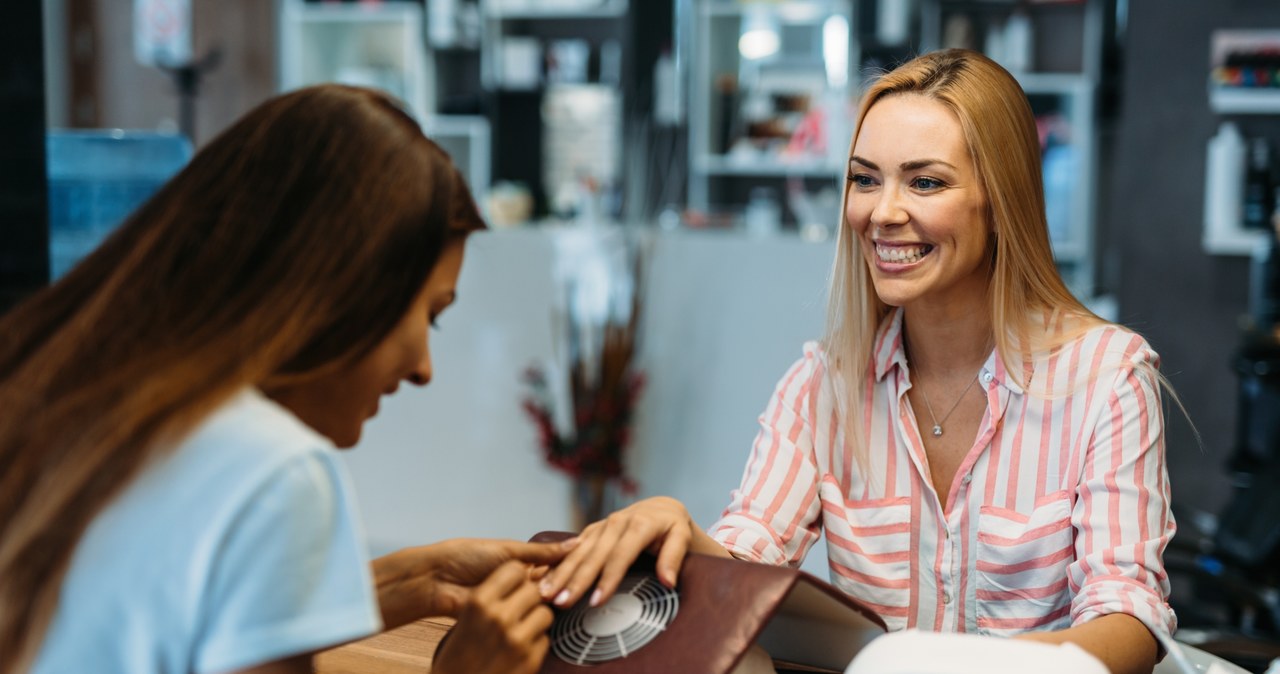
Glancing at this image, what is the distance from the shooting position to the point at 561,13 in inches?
271

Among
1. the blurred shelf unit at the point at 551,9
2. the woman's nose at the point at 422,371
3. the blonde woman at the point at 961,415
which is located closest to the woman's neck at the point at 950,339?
the blonde woman at the point at 961,415

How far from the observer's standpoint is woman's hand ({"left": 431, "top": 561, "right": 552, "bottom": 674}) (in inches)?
36.9

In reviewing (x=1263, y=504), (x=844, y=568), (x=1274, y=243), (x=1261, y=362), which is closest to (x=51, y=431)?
(x=844, y=568)

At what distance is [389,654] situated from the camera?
126cm

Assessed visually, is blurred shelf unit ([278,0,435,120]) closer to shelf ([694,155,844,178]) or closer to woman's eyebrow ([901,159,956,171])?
shelf ([694,155,844,178])

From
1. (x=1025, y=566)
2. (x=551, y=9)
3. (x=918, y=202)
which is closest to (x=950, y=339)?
(x=918, y=202)

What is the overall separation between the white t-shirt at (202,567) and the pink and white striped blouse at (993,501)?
2.66 feet

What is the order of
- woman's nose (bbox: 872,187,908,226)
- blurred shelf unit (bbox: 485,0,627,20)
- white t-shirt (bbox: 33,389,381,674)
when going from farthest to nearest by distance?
blurred shelf unit (bbox: 485,0,627,20), woman's nose (bbox: 872,187,908,226), white t-shirt (bbox: 33,389,381,674)

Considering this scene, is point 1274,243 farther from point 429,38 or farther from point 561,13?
point 429,38

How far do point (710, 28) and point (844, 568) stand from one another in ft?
17.8

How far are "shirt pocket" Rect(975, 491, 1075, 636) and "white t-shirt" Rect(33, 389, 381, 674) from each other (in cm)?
93

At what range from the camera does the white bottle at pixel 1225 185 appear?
414 cm

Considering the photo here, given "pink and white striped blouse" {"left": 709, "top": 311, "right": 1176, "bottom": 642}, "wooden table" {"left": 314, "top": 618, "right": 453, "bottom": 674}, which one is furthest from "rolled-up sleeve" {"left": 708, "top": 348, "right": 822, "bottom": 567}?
"wooden table" {"left": 314, "top": 618, "right": 453, "bottom": 674}

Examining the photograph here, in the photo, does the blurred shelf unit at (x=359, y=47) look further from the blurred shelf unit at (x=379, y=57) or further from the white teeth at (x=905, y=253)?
the white teeth at (x=905, y=253)
